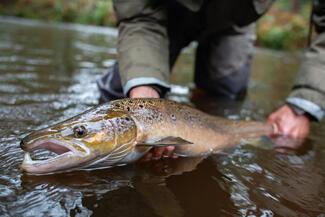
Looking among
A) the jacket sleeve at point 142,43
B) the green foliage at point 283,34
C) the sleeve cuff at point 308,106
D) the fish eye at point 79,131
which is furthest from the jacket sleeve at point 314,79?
the green foliage at point 283,34

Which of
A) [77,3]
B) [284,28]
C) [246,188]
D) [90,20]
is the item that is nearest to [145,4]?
[246,188]

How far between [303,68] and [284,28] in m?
10.4

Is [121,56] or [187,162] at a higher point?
[121,56]

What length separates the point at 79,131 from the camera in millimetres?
1532

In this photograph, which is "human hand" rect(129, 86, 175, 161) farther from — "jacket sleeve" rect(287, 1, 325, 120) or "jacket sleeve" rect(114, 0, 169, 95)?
"jacket sleeve" rect(287, 1, 325, 120)

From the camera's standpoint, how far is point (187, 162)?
1.95m

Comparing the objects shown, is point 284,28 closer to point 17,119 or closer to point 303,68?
point 303,68

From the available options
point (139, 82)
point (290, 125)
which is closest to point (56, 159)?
point (139, 82)

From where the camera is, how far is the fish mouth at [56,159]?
1.49m

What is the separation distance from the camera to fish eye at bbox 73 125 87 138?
60.2 inches

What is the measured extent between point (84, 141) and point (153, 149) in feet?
1.26

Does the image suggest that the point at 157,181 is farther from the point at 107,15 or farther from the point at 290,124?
the point at 107,15

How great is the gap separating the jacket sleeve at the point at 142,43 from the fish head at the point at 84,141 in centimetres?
56

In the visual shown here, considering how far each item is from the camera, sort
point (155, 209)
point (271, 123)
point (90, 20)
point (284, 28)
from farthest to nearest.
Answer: point (90, 20)
point (284, 28)
point (271, 123)
point (155, 209)
